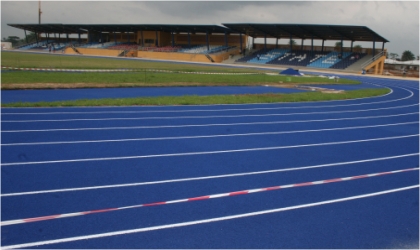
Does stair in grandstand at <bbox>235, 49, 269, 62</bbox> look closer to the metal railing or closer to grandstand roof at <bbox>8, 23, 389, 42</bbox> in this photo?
grandstand roof at <bbox>8, 23, 389, 42</bbox>

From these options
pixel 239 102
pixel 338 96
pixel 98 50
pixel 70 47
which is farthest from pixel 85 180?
pixel 70 47

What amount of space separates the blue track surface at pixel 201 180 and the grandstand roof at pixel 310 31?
123 feet

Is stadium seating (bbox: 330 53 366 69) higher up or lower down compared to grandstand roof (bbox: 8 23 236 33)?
lower down

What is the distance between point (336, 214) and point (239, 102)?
1001cm

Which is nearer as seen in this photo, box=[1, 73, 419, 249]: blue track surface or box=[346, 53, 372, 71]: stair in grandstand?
box=[1, 73, 419, 249]: blue track surface

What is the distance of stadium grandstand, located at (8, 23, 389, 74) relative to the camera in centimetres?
4816

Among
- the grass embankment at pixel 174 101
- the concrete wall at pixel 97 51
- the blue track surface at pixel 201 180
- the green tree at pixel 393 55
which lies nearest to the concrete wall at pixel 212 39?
the concrete wall at pixel 97 51

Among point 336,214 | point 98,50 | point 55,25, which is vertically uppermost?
point 55,25

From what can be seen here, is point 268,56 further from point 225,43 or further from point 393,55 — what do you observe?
point 393,55

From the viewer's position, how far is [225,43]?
206ft

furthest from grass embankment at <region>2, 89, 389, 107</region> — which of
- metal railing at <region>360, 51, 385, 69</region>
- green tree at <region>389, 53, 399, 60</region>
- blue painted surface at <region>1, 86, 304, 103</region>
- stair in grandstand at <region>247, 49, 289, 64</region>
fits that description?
green tree at <region>389, 53, 399, 60</region>

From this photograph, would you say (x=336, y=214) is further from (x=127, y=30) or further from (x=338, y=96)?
(x=127, y=30)

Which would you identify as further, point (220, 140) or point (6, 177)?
point (220, 140)

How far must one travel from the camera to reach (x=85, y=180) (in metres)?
5.72
